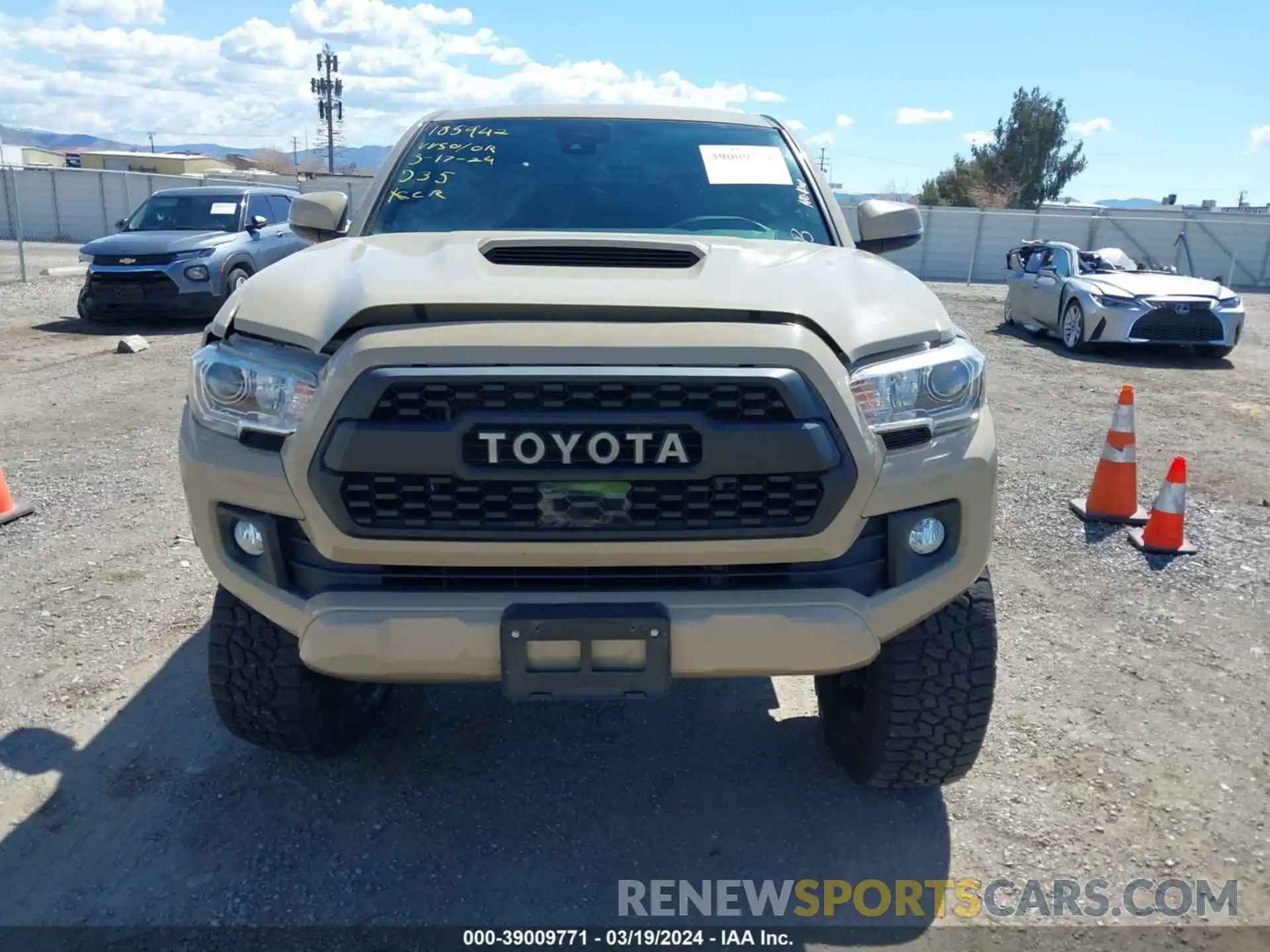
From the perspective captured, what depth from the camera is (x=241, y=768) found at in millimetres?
3045

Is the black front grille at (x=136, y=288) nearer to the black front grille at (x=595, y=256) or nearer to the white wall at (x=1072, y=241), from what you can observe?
the black front grille at (x=595, y=256)

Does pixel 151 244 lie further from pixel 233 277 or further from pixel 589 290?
pixel 589 290

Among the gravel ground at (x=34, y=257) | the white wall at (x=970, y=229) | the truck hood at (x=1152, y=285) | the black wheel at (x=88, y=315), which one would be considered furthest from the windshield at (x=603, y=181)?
the white wall at (x=970, y=229)

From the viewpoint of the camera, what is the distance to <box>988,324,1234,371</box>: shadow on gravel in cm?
1144

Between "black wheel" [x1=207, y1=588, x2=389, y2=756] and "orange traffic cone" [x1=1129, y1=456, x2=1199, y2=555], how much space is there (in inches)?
163

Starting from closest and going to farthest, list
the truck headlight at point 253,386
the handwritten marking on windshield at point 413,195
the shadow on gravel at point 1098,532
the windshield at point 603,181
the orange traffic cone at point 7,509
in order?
1. the truck headlight at point 253,386
2. the windshield at point 603,181
3. the handwritten marking on windshield at point 413,195
4. the orange traffic cone at point 7,509
5. the shadow on gravel at point 1098,532

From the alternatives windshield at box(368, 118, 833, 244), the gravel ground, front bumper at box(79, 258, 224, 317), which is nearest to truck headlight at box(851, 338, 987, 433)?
windshield at box(368, 118, 833, 244)

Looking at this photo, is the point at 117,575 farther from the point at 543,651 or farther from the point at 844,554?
the point at 844,554

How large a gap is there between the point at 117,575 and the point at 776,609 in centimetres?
346

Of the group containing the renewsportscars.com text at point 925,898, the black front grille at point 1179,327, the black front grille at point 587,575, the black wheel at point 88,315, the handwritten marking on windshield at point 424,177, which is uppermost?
the handwritten marking on windshield at point 424,177

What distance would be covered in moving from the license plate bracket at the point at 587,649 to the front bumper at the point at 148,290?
10923mm

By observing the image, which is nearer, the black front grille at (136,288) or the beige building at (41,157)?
the black front grille at (136,288)

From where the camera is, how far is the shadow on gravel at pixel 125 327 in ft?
38.0

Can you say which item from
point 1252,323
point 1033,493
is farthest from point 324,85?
point 1033,493
